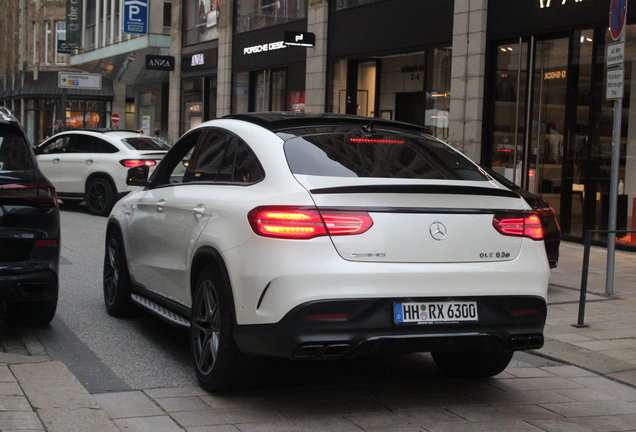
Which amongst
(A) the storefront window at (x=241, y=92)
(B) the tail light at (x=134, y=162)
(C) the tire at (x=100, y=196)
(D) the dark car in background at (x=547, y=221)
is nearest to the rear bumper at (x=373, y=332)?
(D) the dark car in background at (x=547, y=221)

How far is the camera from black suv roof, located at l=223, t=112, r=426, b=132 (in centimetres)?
506

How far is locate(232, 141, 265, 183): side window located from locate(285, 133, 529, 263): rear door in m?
0.22

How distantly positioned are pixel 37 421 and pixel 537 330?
2.69 metres

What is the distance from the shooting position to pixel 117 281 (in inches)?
271

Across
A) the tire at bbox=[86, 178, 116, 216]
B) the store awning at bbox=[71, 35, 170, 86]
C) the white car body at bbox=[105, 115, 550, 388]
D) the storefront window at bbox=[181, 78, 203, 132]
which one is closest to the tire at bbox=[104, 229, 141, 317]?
the white car body at bbox=[105, 115, 550, 388]

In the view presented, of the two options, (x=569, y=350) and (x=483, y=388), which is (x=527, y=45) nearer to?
(x=569, y=350)

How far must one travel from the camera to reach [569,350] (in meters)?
6.19

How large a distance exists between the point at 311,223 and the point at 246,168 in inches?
33.3

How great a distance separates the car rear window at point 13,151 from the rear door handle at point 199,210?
5.48ft

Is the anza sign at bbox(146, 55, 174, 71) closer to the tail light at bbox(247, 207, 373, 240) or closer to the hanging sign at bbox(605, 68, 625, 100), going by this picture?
the hanging sign at bbox(605, 68, 625, 100)

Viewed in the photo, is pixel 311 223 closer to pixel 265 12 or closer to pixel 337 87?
pixel 337 87

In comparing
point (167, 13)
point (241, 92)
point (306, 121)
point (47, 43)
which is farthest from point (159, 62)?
point (47, 43)

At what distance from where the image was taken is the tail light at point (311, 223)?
→ 419 cm

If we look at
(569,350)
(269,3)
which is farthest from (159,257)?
(269,3)
